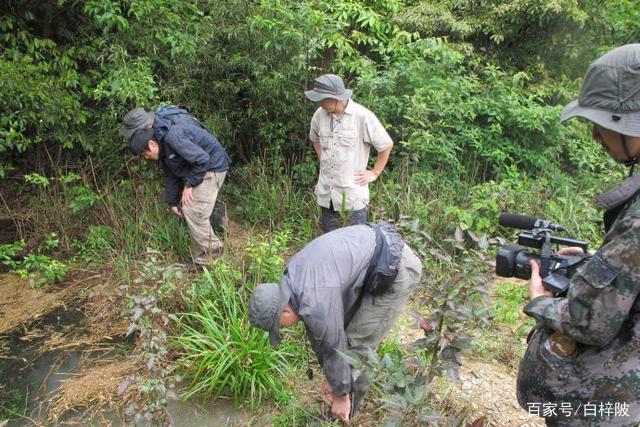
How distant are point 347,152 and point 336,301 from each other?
1.99 metres

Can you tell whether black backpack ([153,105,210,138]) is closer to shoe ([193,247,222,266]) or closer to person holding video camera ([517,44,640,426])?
shoe ([193,247,222,266])

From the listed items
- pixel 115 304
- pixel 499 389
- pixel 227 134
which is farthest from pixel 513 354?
pixel 227 134

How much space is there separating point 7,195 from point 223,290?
3626 millimetres

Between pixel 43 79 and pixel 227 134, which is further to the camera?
pixel 227 134

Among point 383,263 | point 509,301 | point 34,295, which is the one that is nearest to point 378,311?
point 383,263

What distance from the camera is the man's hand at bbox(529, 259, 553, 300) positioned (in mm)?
1662

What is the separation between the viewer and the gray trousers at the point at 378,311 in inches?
97.2

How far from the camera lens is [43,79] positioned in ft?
14.5

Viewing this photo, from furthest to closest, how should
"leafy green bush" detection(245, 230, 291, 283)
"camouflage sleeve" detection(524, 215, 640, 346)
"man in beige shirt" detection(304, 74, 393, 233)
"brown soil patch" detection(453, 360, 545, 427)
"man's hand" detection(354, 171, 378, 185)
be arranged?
"man's hand" detection(354, 171, 378, 185) < "man in beige shirt" detection(304, 74, 393, 233) < "leafy green bush" detection(245, 230, 291, 283) < "brown soil patch" detection(453, 360, 545, 427) < "camouflage sleeve" detection(524, 215, 640, 346)

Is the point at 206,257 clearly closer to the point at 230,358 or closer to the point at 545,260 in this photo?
the point at 230,358

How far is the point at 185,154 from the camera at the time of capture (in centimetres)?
375

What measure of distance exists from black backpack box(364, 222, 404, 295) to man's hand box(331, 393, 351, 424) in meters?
0.54

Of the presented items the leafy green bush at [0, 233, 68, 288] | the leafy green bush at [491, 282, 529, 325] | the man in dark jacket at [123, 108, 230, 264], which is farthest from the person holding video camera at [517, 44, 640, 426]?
the leafy green bush at [0, 233, 68, 288]

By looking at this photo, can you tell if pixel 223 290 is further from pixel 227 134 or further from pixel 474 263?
pixel 227 134
